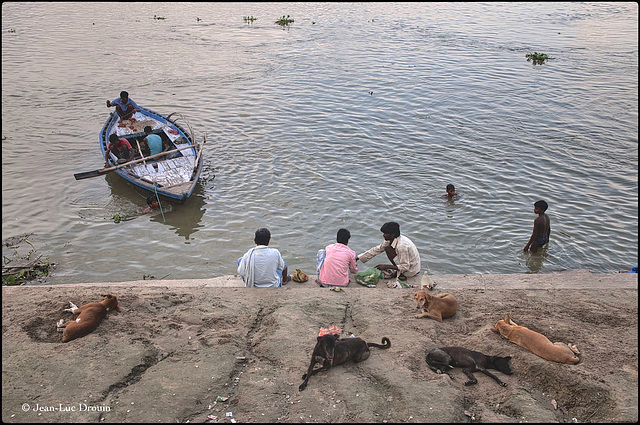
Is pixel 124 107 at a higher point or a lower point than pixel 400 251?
higher

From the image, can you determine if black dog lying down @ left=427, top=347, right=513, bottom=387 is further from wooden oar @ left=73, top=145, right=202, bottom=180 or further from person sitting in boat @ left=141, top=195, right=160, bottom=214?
wooden oar @ left=73, top=145, right=202, bottom=180

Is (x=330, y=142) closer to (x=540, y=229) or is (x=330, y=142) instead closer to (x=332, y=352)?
(x=540, y=229)

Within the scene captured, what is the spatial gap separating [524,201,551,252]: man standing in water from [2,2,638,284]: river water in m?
0.29

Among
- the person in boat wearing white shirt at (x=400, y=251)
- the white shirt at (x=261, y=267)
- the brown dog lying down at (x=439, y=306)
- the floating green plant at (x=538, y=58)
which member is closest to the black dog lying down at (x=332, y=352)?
the brown dog lying down at (x=439, y=306)

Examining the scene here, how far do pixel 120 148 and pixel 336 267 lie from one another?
7.21m

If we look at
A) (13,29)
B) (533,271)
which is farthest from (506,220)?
(13,29)

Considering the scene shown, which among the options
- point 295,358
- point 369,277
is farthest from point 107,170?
point 295,358

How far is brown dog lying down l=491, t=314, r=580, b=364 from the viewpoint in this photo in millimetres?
4660

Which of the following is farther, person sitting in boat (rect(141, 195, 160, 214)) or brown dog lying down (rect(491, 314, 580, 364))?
person sitting in boat (rect(141, 195, 160, 214))

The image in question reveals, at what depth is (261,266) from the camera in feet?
22.1

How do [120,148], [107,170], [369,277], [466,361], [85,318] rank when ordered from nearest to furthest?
[466,361], [85,318], [369,277], [107,170], [120,148]

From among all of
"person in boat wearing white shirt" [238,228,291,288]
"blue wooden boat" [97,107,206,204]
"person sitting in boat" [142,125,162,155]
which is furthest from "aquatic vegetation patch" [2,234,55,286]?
"person in boat wearing white shirt" [238,228,291,288]

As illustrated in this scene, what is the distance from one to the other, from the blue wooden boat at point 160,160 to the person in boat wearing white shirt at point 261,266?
12.7 ft

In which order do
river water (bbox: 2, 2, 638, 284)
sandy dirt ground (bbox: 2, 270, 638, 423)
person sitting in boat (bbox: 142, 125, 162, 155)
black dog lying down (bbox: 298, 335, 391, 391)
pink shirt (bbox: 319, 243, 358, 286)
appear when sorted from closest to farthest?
sandy dirt ground (bbox: 2, 270, 638, 423), black dog lying down (bbox: 298, 335, 391, 391), pink shirt (bbox: 319, 243, 358, 286), river water (bbox: 2, 2, 638, 284), person sitting in boat (bbox: 142, 125, 162, 155)
